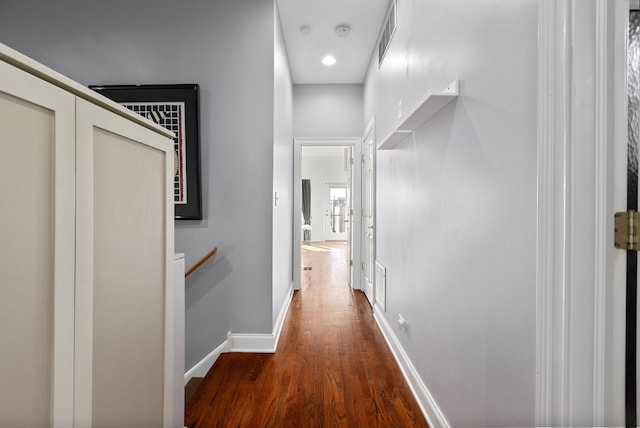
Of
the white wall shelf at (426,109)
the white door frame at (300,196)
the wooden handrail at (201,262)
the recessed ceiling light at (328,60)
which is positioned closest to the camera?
the white wall shelf at (426,109)

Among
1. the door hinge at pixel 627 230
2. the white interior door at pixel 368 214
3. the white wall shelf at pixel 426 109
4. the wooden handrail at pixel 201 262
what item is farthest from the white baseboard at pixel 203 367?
the door hinge at pixel 627 230

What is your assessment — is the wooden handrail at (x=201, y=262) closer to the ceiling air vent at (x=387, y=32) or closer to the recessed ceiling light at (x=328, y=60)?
the ceiling air vent at (x=387, y=32)

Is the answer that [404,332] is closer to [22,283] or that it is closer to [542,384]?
[542,384]

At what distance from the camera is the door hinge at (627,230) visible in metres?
0.72

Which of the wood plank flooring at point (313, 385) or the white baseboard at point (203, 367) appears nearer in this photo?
the wood plank flooring at point (313, 385)

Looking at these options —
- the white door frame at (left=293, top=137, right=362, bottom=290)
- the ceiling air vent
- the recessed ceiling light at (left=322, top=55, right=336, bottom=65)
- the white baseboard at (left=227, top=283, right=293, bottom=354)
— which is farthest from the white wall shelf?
the white door frame at (left=293, top=137, right=362, bottom=290)

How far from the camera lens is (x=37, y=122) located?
60cm

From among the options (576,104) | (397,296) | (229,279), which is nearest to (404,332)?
(397,296)

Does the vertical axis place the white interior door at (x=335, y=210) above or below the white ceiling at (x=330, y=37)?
below

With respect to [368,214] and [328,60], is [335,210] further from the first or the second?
[328,60]

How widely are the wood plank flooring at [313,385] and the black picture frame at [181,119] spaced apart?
120 cm

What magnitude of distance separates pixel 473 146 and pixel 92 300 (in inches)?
49.1

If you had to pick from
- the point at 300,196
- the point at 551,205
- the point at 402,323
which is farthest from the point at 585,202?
the point at 300,196

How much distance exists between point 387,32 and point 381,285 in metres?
2.17
